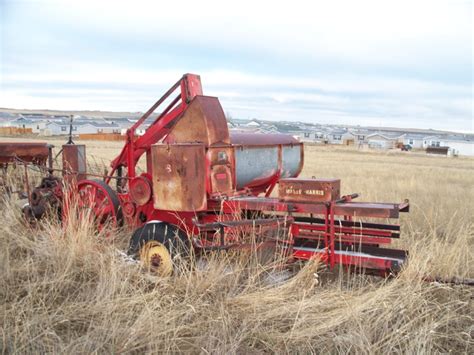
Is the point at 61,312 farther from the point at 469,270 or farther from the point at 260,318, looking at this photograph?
the point at 469,270

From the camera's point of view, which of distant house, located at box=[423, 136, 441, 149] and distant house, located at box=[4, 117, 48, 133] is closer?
distant house, located at box=[4, 117, 48, 133]

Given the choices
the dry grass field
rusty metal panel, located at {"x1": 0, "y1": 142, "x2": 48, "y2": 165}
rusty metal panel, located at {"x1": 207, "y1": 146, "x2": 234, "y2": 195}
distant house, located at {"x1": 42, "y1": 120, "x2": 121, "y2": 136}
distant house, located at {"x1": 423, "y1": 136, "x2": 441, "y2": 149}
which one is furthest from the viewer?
distant house, located at {"x1": 423, "y1": 136, "x2": 441, "y2": 149}

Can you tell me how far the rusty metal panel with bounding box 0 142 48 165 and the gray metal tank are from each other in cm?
410

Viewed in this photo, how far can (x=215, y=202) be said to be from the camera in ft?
16.9

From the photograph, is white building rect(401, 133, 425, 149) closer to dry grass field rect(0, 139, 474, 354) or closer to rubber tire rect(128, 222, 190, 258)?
rubber tire rect(128, 222, 190, 258)

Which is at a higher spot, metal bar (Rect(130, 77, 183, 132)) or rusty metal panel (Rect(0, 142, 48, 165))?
metal bar (Rect(130, 77, 183, 132))

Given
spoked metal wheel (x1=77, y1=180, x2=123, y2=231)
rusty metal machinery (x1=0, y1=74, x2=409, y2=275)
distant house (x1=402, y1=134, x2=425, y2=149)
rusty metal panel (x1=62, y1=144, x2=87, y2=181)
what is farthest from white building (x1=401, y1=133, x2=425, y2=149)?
spoked metal wheel (x1=77, y1=180, x2=123, y2=231)

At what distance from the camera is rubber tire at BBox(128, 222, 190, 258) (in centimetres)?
472

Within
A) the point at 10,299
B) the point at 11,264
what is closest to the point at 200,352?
the point at 10,299

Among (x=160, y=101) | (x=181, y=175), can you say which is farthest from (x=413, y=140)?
(x=181, y=175)

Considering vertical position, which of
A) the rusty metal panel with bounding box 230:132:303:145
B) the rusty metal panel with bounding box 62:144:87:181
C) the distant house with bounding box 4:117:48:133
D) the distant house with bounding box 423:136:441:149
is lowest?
the distant house with bounding box 423:136:441:149

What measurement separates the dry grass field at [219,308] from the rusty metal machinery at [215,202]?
0.29 m

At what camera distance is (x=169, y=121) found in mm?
5574

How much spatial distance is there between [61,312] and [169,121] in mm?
2473
